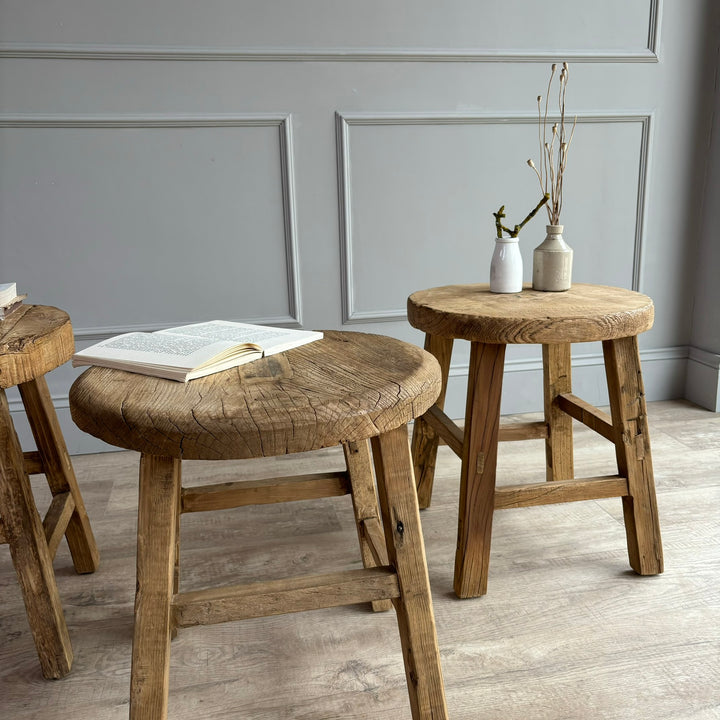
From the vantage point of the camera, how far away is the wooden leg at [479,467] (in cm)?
116

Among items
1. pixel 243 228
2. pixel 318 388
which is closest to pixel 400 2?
pixel 243 228

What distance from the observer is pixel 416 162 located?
1.99m

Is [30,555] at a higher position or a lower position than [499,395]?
lower

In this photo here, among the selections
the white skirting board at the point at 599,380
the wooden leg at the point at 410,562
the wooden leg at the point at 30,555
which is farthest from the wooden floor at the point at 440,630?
the white skirting board at the point at 599,380

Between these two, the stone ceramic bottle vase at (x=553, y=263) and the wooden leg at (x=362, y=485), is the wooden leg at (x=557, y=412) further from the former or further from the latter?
the wooden leg at (x=362, y=485)

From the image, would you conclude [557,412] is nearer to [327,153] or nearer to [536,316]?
[536,316]

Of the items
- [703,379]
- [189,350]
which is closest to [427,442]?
[189,350]

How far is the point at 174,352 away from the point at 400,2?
4.71ft

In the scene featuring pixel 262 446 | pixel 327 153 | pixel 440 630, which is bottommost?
pixel 440 630

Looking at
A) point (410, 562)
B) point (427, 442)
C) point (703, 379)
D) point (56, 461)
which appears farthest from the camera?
point (703, 379)

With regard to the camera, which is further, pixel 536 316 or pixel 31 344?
pixel 536 316

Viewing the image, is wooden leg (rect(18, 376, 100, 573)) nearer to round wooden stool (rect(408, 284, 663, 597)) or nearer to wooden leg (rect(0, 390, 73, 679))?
wooden leg (rect(0, 390, 73, 679))

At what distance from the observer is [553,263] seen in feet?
4.40

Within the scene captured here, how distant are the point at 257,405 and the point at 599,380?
1.76m
